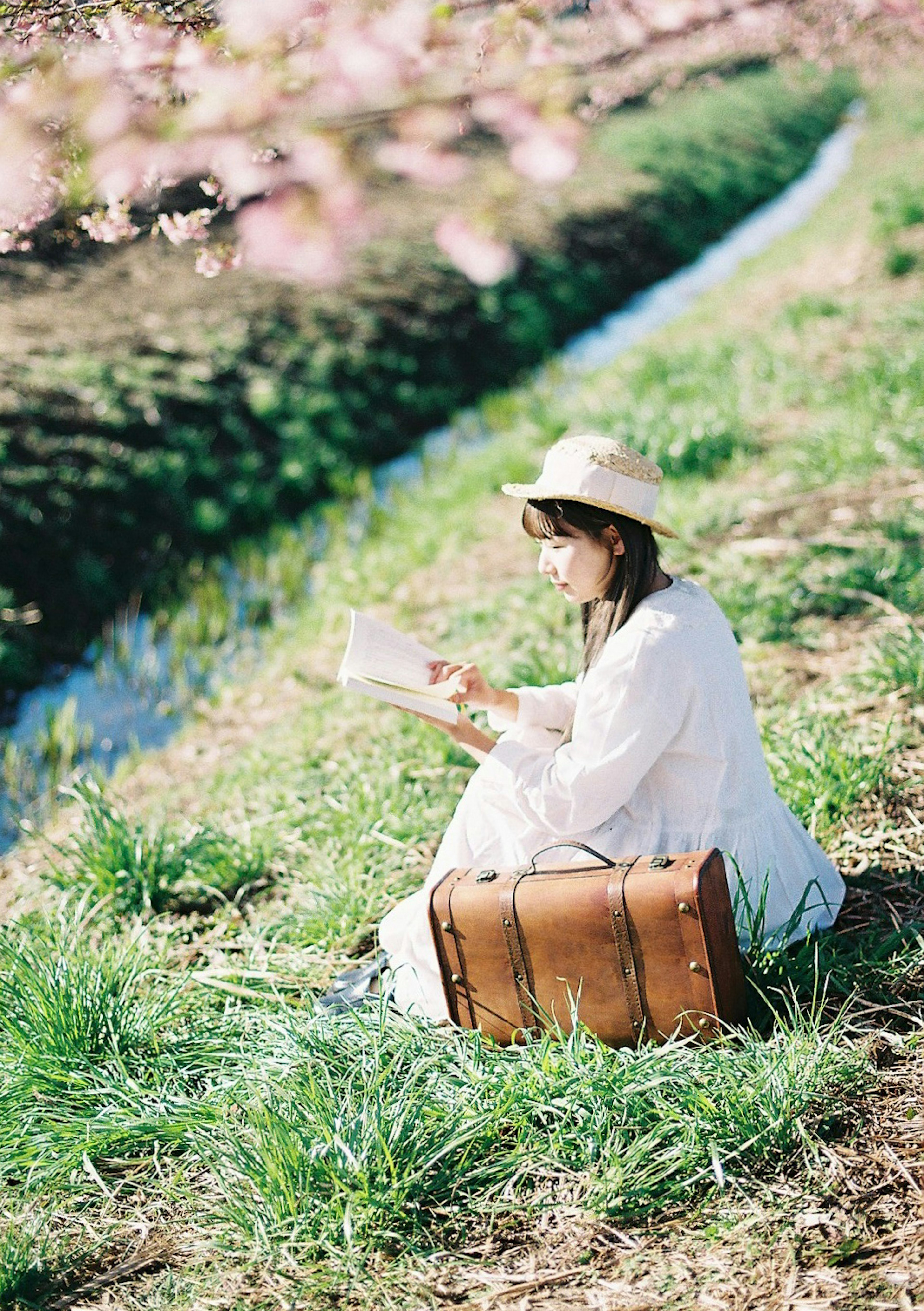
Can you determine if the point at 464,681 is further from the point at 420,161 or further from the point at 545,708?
the point at 420,161

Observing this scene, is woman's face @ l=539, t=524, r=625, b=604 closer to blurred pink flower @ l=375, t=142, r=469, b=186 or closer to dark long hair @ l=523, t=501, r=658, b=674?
dark long hair @ l=523, t=501, r=658, b=674

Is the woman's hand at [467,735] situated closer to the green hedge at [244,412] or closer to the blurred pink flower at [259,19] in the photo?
the blurred pink flower at [259,19]

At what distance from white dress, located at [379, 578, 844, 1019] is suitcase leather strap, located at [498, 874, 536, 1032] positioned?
0.63 ft

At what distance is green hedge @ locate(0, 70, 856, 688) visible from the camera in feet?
21.5

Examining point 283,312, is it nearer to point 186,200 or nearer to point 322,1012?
point 186,200

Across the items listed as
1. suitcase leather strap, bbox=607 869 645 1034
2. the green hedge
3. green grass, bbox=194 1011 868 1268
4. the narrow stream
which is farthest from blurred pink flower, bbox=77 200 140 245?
the green hedge

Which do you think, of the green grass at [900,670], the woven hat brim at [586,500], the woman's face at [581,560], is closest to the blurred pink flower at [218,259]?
the woven hat brim at [586,500]

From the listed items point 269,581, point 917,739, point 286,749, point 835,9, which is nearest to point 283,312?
point 269,581

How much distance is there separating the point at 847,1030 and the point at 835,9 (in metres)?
7.14

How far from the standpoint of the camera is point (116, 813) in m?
4.42

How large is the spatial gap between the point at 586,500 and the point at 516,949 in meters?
0.98

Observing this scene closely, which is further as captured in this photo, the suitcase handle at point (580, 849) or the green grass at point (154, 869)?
the green grass at point (154, 869)

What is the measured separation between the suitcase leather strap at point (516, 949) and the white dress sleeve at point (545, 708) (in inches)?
19.7

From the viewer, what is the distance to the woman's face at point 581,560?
9.20 ft
